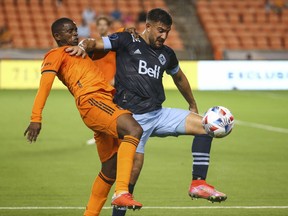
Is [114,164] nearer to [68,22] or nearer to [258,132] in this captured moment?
[68,22]

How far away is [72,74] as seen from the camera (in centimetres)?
767

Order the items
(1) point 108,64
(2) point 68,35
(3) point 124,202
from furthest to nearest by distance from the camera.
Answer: (1) point 108,64 → (2) point 68,35 → (3) point 124,202

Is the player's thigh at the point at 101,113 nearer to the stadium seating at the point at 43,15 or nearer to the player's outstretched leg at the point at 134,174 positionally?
the player's outstretched leg at the point at 134,174

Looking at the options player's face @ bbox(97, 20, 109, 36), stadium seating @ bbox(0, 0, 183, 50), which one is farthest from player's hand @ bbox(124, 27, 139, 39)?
stadium seating @ bbox(0, 0, 183, 50)

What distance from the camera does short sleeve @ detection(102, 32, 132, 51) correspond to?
26.1 feet

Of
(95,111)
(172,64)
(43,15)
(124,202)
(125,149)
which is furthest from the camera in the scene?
(43,15)

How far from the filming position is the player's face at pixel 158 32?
7.94 m

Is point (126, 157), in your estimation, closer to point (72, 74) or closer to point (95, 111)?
point (95, 111)

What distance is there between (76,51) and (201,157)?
1.59 m

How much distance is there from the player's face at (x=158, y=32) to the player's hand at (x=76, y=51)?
737 millimetres

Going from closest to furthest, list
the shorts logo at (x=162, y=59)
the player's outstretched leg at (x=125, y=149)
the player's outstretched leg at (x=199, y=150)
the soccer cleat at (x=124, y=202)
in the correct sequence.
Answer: the soccer cleat at (x=124, y=202) → the player's outstretched leg at (x=125, y=149) → the player's outstretched leg at (x=199, y=150) → the shorts logo at (x=162, y=59)

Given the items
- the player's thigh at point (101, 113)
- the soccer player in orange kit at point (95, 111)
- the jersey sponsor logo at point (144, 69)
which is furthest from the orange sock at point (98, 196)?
the jersey sponsor logo at point (144, 69)

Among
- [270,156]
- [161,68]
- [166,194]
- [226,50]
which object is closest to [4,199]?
[166,194]

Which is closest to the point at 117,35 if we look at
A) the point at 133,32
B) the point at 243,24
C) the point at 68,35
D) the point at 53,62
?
the point at 133,32
